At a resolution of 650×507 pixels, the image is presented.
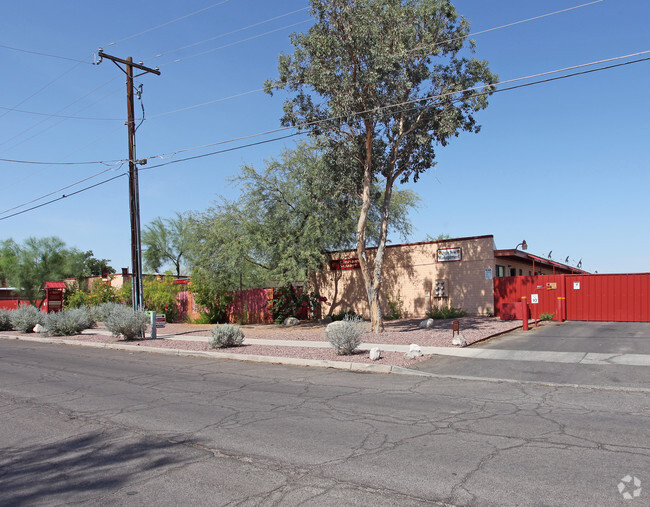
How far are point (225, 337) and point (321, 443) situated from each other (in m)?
11.4

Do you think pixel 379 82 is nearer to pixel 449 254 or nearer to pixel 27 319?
pixel 449 254

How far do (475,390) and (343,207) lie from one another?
13324 millimetres

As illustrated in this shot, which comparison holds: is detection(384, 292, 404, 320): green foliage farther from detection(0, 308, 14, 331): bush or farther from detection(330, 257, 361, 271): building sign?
detection(0, 308, 14, 331): bush

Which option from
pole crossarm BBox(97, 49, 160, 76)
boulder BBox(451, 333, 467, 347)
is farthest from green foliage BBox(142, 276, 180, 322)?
boulder BBox(451, 333, 467, 347)

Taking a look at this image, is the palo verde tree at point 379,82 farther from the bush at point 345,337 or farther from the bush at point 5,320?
the bush at point 5,320

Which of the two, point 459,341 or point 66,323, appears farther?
point 66,323

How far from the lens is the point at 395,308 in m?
26.8

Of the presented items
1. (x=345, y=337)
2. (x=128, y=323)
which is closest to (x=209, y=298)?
(x=128, y=323)

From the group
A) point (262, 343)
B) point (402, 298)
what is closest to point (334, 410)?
point (262, 343)

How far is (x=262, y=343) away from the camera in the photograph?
18391 millimetres

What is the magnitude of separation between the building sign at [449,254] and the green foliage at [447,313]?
92.4 inches

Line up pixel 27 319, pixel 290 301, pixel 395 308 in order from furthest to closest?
1. pixel 290 301
2. pixel 27 319
3. pixel 395 308

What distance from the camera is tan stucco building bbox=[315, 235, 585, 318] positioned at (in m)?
24.2

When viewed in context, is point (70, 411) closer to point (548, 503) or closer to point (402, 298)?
point (548, 503)
